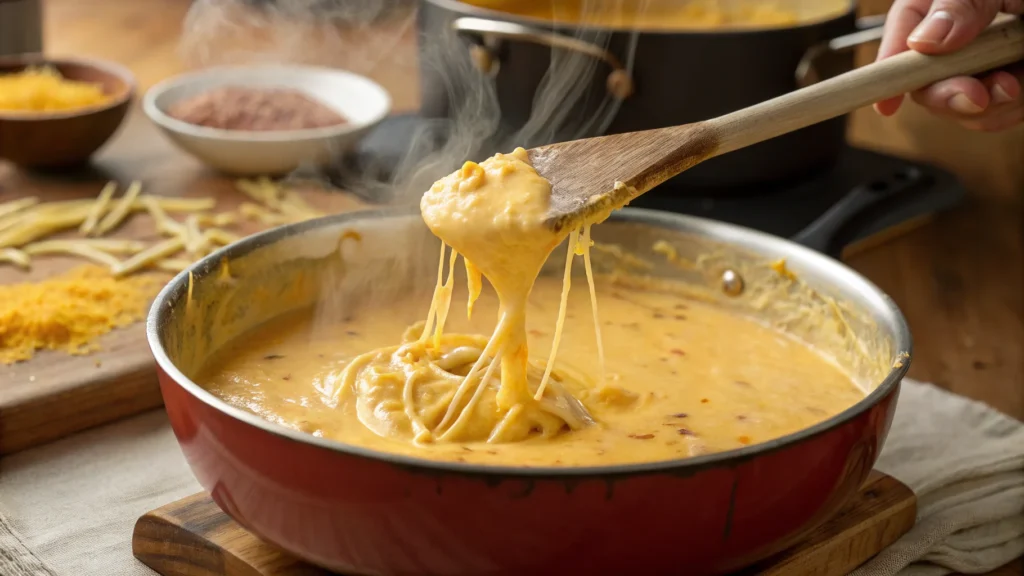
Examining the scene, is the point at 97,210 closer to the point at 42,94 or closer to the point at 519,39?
the point at 42,94

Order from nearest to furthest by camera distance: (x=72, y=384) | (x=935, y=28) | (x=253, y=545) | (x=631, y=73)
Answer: (x=253, y=545), (x=935, y=28), (x=72, y=384), (x=631, y=73)

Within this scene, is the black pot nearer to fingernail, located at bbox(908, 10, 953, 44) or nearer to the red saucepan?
fingernail, located at bbox(908, 10, 953, 44)

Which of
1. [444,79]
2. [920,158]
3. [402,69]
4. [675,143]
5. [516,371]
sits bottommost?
[402,69]

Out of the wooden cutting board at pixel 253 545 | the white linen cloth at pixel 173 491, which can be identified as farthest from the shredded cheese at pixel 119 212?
the wooden cutting board at pixel 253 545

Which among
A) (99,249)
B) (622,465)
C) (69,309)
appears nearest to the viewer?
(622,465)

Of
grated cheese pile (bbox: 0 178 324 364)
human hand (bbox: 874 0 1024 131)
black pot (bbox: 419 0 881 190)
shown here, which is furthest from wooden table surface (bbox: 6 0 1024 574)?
human hand (bbox: 874 0 1024 131)

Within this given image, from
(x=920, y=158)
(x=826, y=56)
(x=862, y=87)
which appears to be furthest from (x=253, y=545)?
(x=920, y=158)
